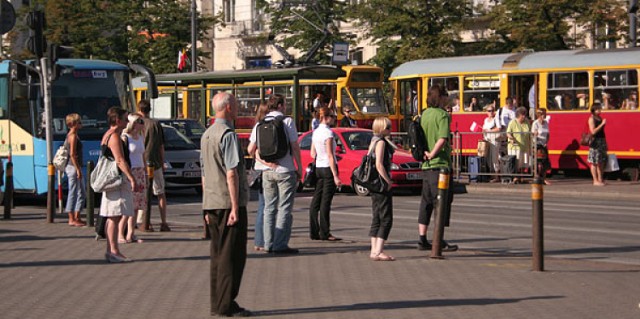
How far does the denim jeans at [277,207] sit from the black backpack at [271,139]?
10.4 inches

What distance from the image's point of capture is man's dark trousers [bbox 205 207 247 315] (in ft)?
31.4

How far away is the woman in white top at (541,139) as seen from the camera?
1072 inches

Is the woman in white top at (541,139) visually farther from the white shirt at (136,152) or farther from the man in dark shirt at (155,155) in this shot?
the white shirt at (136,152)

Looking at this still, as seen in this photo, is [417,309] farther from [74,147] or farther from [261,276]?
[74,147]

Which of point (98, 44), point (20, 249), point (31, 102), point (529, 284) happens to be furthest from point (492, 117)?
point (98, 44)

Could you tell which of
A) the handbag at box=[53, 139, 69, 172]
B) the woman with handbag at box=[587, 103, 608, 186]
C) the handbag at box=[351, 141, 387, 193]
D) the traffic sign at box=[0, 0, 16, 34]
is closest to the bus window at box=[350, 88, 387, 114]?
the woman with handbag at box=[587, 103, 608, 186]

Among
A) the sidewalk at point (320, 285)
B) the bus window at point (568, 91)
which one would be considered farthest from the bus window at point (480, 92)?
the sidewalk at point (320, 285)

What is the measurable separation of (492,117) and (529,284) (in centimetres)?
1825

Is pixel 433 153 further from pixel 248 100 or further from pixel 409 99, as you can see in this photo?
pixel 248 100

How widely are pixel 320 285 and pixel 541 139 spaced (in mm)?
17012

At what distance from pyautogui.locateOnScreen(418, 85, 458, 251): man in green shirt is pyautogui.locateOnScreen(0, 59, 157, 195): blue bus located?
1045 centimetres

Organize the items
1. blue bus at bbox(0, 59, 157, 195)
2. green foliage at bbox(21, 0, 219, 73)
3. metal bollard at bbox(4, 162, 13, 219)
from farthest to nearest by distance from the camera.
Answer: green foliage at bbox(21, 0, 219, 73) < blue bus at bbox(0, 59, 157, 195) < metal bollard at bbox(4, 162, 13, 219)

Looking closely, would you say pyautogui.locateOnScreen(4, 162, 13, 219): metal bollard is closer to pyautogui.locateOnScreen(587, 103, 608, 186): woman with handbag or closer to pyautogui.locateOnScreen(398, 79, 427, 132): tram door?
pyautogui.locateOnScreen(587, 103, 608, 186): woman with handbag

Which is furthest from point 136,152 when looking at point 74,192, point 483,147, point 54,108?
point 483,147
